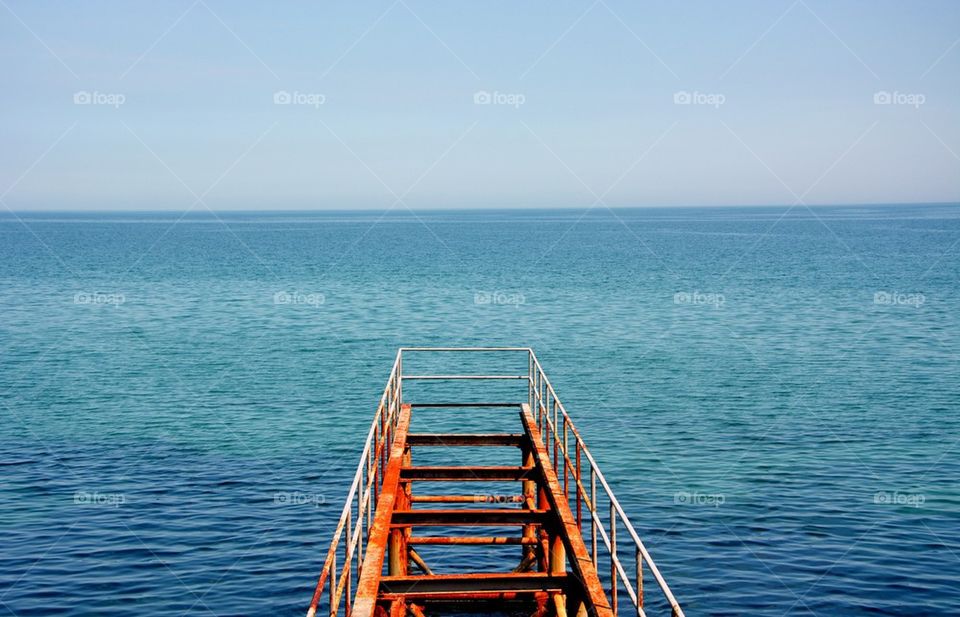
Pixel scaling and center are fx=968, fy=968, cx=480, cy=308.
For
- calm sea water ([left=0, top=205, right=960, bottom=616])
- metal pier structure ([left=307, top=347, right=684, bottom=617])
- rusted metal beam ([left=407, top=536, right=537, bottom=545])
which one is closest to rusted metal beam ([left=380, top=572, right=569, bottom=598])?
metal pier structure ([left=307, top=347, right=684, bottom=617])

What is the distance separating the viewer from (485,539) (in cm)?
1883

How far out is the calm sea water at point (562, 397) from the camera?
19328 millimetres

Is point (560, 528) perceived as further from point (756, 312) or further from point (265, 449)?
point (756, 312)

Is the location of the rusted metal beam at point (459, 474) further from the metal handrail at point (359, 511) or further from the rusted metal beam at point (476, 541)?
the rusted metal beam at point (476, 541)

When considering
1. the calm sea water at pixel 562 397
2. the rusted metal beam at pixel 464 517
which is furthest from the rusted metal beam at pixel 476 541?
the rusted metal beam at pixel 464 517

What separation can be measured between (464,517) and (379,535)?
6.37ft

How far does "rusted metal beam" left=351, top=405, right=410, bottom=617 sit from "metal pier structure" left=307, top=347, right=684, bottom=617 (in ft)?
0.07

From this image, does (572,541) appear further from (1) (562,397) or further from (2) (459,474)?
(1) (562,397)

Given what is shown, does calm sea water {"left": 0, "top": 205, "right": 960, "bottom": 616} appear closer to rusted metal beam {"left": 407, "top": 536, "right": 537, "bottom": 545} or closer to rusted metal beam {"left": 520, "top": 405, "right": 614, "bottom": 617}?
rusted metal beam {"left": 407, "top": 536, "right": 537, "bottom": 545}

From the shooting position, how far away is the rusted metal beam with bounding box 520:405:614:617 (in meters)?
10.9

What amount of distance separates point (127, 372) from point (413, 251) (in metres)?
108

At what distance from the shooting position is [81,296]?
3056 inches

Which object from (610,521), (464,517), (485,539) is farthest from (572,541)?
(485,539)

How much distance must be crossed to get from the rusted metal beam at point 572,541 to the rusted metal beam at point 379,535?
2.45 m
